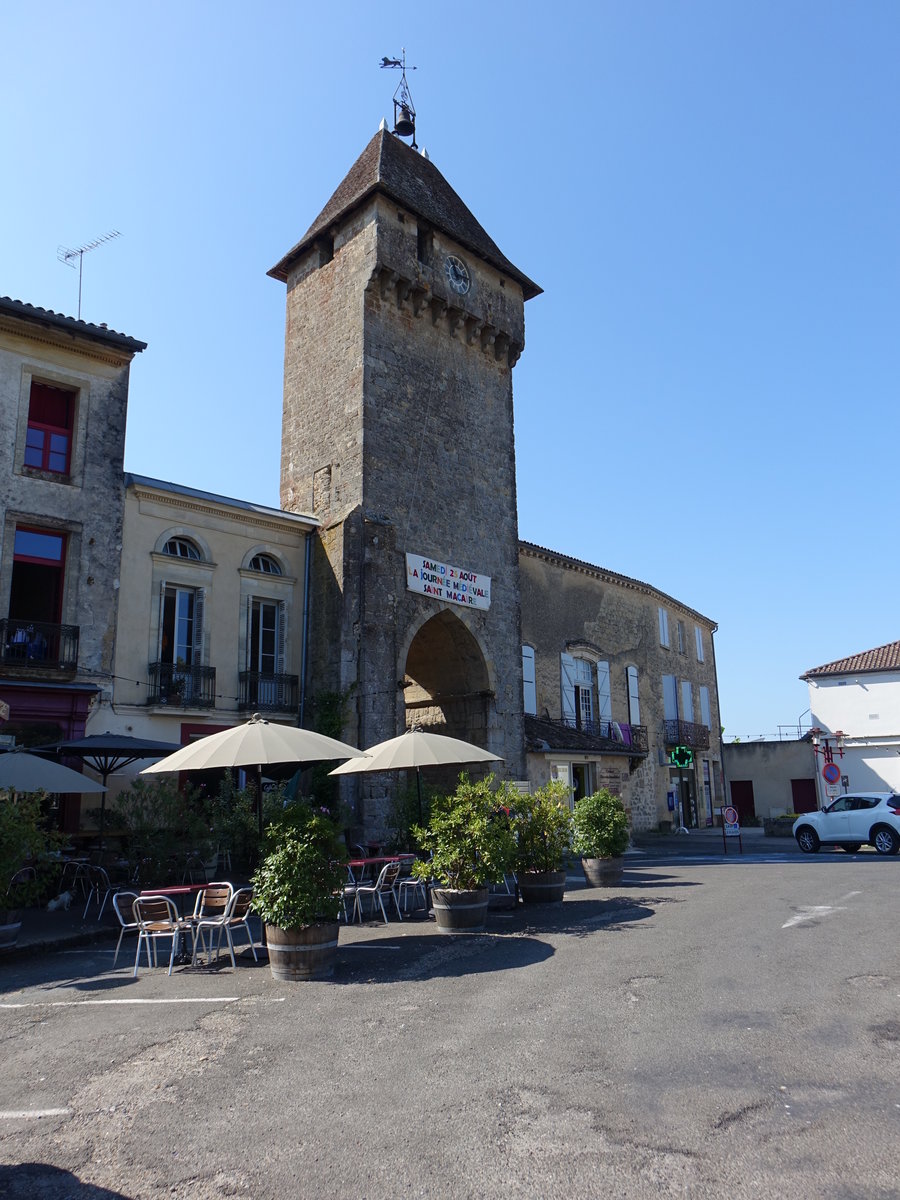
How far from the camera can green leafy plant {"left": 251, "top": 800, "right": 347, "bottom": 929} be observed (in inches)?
286

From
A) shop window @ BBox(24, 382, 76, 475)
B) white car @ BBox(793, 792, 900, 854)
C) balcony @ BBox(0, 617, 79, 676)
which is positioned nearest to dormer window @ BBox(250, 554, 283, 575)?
shop window @ BBox(24, 382, 76, 475)

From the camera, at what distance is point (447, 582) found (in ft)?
62.8

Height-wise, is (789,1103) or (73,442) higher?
(73,442)

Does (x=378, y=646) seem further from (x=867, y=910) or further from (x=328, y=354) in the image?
(x=867, y=910)

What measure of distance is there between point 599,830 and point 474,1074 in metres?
8.08

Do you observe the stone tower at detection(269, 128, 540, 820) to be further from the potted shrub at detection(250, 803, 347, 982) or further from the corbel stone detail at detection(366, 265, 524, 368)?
the potted shrub at detection(250, 803, 347, 982)

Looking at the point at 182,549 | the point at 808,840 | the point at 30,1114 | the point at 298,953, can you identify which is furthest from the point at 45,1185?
the point at 808,840

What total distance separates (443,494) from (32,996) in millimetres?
14172

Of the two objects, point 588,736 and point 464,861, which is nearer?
point 464,861

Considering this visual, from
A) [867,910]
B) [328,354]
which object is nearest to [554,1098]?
[867,910]

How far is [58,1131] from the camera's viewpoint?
162 inches

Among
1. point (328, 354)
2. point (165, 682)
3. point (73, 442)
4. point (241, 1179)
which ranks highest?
point (328, 354)

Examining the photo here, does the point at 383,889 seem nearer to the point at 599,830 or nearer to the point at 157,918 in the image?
the point at 157,918

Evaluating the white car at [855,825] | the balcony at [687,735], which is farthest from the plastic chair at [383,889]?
the balcony at [687,735]
